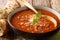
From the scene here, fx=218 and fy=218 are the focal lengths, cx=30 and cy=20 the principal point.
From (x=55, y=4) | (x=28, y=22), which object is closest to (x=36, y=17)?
(x=28, y=22)

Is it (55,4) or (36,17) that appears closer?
(36,17)

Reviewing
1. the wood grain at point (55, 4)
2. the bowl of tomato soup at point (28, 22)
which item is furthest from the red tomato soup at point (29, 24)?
the wood grain at point (55, 4)

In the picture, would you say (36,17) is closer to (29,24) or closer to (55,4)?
(29,24)

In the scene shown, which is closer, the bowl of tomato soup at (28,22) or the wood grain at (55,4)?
the bowl of tomato soup at (28,22)

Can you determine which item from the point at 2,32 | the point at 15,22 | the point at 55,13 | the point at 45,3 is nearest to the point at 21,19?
the point at 15,22

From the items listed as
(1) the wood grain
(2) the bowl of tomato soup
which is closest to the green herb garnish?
(2) the bowl of tomato soup

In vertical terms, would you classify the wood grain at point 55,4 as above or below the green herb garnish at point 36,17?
below

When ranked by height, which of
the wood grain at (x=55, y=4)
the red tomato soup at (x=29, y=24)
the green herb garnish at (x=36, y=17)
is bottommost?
the wood grain at (x=55, y=4)

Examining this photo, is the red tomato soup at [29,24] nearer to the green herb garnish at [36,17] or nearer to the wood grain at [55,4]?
the green herb garnish at [36,17]
